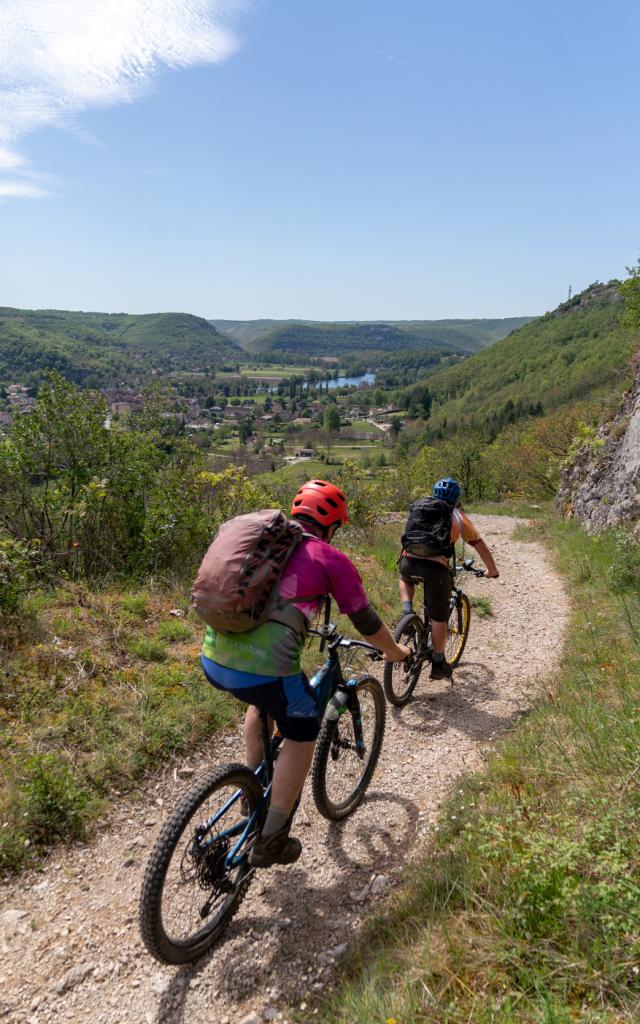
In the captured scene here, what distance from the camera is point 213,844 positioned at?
9.16ft

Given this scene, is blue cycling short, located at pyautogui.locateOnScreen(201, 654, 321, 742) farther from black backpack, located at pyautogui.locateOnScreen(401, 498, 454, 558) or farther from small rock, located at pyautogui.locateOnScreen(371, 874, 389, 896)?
black backpack, located at pyautogui.locateOnScreen(401, 498, 454, 558)

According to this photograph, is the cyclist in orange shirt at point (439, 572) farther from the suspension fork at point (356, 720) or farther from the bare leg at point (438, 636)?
the suspension fork at point (356, 720)

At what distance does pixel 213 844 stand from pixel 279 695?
839 mm

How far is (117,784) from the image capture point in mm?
4035

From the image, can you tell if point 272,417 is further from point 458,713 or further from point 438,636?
point 458,713

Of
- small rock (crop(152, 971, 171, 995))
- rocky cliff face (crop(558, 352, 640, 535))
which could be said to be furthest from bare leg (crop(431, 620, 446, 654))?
rocky cliff face (crop(558, 352, 640, 535))

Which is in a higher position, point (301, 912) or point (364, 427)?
point (301, 912)

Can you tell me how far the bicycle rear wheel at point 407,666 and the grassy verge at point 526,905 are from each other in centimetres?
152

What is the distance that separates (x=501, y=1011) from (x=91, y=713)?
3634 mm

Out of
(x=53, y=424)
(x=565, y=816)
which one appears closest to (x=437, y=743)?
(x=565, y=816)

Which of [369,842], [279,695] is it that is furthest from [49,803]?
[369,842]

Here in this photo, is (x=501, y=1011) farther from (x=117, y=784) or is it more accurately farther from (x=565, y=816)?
(x=117, y=784)

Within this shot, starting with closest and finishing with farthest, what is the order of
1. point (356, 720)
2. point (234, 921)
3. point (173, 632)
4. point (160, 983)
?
point (160, 983)
point (234, 921)
point (356, 720)
point (173, 632)

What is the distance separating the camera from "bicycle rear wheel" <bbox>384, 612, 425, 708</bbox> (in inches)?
208
